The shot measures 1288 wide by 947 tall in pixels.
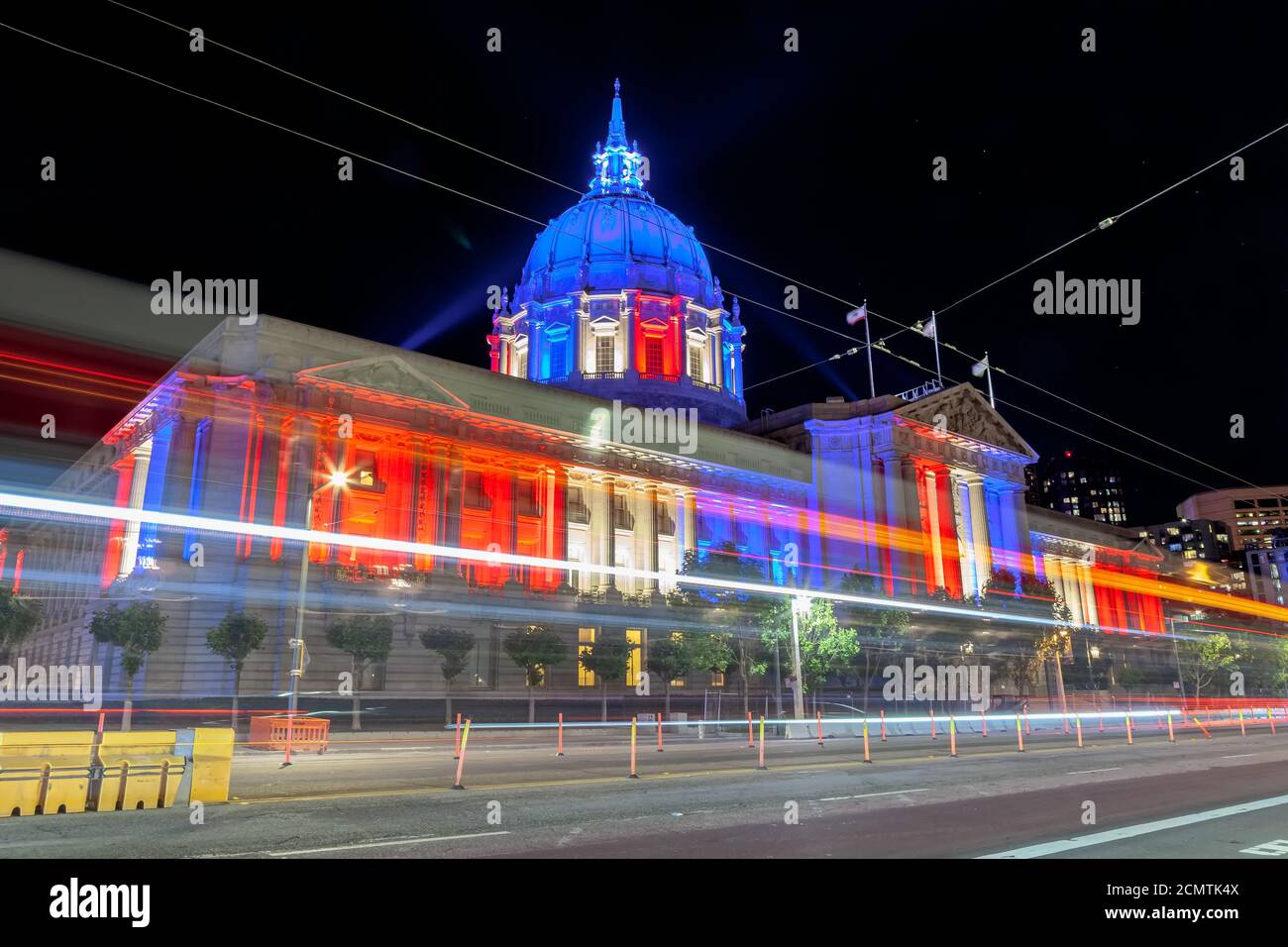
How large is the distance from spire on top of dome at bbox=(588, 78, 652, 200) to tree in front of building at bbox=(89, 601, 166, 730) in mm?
74405

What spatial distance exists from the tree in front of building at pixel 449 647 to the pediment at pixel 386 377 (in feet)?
51.4

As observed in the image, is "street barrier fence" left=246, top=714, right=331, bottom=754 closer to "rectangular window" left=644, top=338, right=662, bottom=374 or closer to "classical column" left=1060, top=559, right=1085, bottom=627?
"rectangular window" left=644, top=338, right=662, bottom=374

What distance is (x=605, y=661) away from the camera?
163 ft

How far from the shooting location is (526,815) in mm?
12062

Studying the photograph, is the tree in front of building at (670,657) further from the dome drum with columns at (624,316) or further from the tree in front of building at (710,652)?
the dome drum with columns at (624,316)

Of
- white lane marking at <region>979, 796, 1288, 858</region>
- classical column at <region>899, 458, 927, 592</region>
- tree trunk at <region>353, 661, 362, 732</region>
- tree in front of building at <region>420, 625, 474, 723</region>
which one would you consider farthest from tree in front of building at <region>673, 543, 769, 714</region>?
white lane marking at <region>979, 796, 1288, 858</region>

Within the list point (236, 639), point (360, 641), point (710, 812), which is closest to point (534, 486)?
point (360, 641)

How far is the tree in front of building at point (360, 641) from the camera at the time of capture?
40188mm

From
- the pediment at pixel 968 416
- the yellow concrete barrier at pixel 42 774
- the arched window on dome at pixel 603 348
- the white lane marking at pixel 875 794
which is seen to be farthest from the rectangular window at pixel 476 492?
the white lane marking at pixel 875 794

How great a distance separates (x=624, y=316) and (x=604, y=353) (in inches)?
161

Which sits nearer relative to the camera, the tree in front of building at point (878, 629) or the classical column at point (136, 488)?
the tree in front of building at point (878, 629)

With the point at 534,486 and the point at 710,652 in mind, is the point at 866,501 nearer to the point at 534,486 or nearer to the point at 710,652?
the point at 534,486
